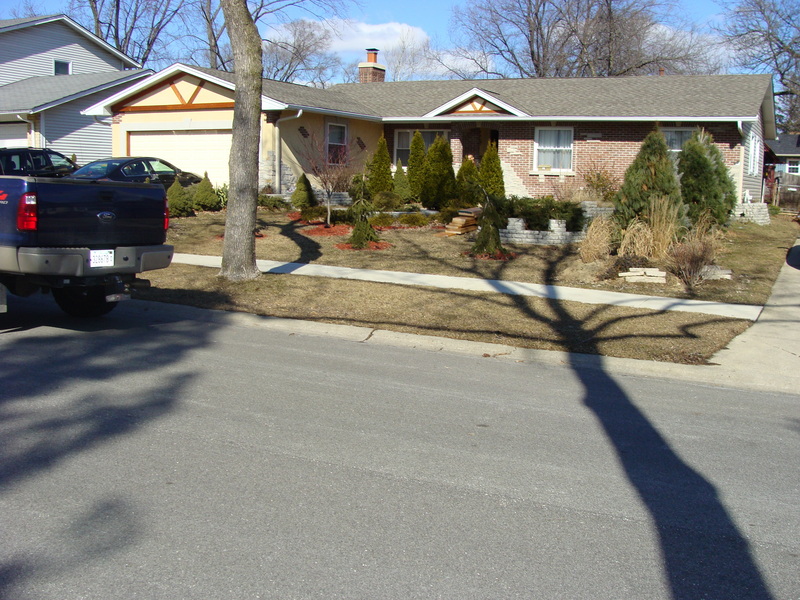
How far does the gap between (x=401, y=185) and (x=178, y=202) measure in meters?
7.72

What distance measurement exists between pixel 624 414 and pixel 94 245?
18.2 feet

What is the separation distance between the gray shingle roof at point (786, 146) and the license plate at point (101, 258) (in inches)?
1957

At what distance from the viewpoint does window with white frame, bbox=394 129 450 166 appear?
2748cm

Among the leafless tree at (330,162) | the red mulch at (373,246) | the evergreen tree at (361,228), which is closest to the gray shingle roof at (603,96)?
the leafless tree at (330,162)

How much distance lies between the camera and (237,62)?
465 inches

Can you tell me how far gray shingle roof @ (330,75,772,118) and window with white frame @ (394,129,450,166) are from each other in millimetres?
778

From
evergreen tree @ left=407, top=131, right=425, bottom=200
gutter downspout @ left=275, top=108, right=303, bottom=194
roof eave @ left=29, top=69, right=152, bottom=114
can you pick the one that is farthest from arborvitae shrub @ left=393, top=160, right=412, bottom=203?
roof eave @ left=29, top=69, right=152, bottom=114

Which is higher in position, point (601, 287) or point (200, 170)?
point (200, 170)

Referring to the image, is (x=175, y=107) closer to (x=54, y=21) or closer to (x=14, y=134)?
(x=14, y=134)

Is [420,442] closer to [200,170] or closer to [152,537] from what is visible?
[152,537]

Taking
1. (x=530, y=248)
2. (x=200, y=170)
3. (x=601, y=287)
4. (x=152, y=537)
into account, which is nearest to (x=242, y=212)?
(x=601, y=287)

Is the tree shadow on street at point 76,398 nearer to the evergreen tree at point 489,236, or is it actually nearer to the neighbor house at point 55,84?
the evergreen tree at point 489,236

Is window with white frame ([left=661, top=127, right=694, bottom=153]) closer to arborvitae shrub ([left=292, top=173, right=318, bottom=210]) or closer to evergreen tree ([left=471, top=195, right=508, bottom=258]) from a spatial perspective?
arborvitae shrub ([left=292, top=173, right=318, bottom=210])

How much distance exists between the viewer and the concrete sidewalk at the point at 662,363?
791 centimetres
